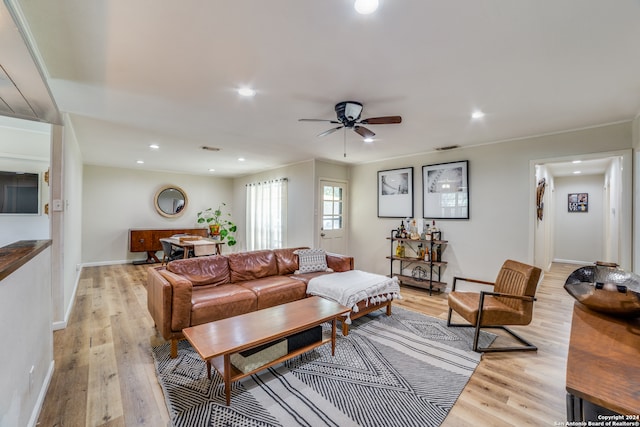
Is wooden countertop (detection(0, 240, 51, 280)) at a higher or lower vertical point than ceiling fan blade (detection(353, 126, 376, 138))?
lower

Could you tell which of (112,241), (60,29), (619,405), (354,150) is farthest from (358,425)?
(112,241)

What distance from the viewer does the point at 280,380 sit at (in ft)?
7.13

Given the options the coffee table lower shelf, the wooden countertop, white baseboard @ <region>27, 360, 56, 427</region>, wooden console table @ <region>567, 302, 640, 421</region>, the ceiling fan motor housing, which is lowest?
white baseboard @ <region>27, 360, 56, 427</region>

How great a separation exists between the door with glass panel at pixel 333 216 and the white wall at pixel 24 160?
→ 4197 millimetres

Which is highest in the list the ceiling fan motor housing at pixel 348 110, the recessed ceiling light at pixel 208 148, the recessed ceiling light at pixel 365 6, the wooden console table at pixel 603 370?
the recessed ceiling light at pixel 208 148

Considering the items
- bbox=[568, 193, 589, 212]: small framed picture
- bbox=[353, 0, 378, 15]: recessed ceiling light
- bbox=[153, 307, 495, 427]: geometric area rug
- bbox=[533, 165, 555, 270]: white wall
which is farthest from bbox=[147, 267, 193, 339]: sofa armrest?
bbox=[568, 193, 589, 212]: small framed picture

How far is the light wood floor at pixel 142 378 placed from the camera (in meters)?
1.79

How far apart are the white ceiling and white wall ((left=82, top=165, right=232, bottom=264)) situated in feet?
12.2

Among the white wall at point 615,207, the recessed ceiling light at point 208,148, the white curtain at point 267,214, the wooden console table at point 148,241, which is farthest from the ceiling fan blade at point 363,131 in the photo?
the wooden console table at point 148,241

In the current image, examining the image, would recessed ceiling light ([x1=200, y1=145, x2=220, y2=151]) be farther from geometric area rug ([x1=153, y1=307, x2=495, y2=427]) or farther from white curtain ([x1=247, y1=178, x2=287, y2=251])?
geometric area rug ([x1=153, y1=307, x2=495, y2=427])

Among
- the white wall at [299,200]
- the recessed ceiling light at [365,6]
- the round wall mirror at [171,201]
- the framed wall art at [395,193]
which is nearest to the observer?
the recessed ceiling light at [365,6]

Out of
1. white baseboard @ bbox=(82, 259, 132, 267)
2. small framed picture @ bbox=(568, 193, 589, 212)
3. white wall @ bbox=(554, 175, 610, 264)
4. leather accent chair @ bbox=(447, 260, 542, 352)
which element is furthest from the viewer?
small framed picture @ bbox=(568, 193, 589, 212)

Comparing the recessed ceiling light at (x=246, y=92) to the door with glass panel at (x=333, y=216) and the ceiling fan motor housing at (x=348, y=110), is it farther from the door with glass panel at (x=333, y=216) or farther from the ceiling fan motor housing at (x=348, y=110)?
the door with glass panel at (x=333, y=216)

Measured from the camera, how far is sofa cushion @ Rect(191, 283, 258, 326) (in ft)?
8.82
